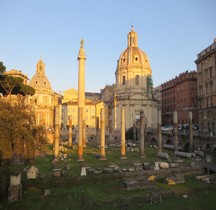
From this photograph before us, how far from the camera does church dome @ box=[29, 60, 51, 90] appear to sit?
2995 inches

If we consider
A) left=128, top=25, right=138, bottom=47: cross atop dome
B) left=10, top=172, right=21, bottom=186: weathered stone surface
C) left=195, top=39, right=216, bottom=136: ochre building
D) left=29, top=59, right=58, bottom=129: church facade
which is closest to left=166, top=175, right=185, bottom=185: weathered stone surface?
left=10, top=172, right=21, bottom=186: weathered stone surface

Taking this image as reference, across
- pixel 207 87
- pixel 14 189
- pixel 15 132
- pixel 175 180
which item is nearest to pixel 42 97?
pixel 207 87

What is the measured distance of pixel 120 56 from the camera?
70.9 metres

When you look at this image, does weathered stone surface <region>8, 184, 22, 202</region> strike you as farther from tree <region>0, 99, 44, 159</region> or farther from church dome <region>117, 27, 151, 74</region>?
church dome <region>117, 27, 151, 74</region>

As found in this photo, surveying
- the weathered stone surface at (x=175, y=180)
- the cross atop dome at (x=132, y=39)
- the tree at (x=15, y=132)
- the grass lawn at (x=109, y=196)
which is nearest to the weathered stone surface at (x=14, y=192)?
the grass lawn at (x=109, y=196)

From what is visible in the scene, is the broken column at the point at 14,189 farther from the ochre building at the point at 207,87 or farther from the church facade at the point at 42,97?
the church facade at the point at 42,97

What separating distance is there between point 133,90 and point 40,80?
30.3 meters

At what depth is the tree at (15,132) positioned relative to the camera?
15516 mm

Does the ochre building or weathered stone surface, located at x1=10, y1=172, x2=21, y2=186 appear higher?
the ochre building

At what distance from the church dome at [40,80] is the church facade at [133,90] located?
23587 millimetres

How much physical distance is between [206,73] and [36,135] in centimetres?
3795

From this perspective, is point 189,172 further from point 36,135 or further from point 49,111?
point 49,111

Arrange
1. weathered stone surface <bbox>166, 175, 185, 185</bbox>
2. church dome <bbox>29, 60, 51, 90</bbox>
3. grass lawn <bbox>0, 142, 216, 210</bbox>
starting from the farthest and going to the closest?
church dome <bbox>29, 60, 51, 90</bbox>
weathered stone surface <bbox>166, 175, 185, 185</bbox>
grass lawn <bbox>0, 142, 216, 210</bbox>

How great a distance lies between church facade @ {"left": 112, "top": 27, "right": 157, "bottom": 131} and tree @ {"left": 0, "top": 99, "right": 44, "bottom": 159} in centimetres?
4775
